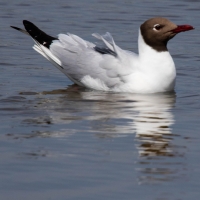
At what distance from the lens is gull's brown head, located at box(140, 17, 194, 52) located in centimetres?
988

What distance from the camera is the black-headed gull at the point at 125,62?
9609 millimetres

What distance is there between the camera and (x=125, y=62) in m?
9.62

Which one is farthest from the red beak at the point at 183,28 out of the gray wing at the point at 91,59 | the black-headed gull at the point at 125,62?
the gray wing at the point at 91,59

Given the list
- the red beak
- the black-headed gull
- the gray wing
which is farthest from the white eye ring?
the gray wing

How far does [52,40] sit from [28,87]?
2.91ft

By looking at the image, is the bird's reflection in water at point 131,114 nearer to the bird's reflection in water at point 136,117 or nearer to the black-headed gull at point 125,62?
the bird's reflection in water at point 136,117

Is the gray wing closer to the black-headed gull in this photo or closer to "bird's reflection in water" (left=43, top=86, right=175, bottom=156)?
the black-headed gull

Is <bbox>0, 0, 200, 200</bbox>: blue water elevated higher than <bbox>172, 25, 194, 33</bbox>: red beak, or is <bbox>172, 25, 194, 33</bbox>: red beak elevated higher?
<bbox>172, 25, 194, 33</bbox>: red beak

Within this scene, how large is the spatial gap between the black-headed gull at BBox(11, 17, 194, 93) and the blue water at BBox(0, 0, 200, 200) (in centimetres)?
16

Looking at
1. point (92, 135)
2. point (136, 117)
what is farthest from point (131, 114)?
point (92, 135)

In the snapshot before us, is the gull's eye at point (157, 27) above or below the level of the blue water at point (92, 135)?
above

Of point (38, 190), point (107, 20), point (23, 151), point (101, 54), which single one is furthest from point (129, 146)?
point (107, 20)

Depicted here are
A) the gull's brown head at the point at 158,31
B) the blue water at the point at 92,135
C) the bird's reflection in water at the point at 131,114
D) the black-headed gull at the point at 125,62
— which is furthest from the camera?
the gull's brown head at the point at 158,31

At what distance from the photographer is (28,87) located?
1010 cm
